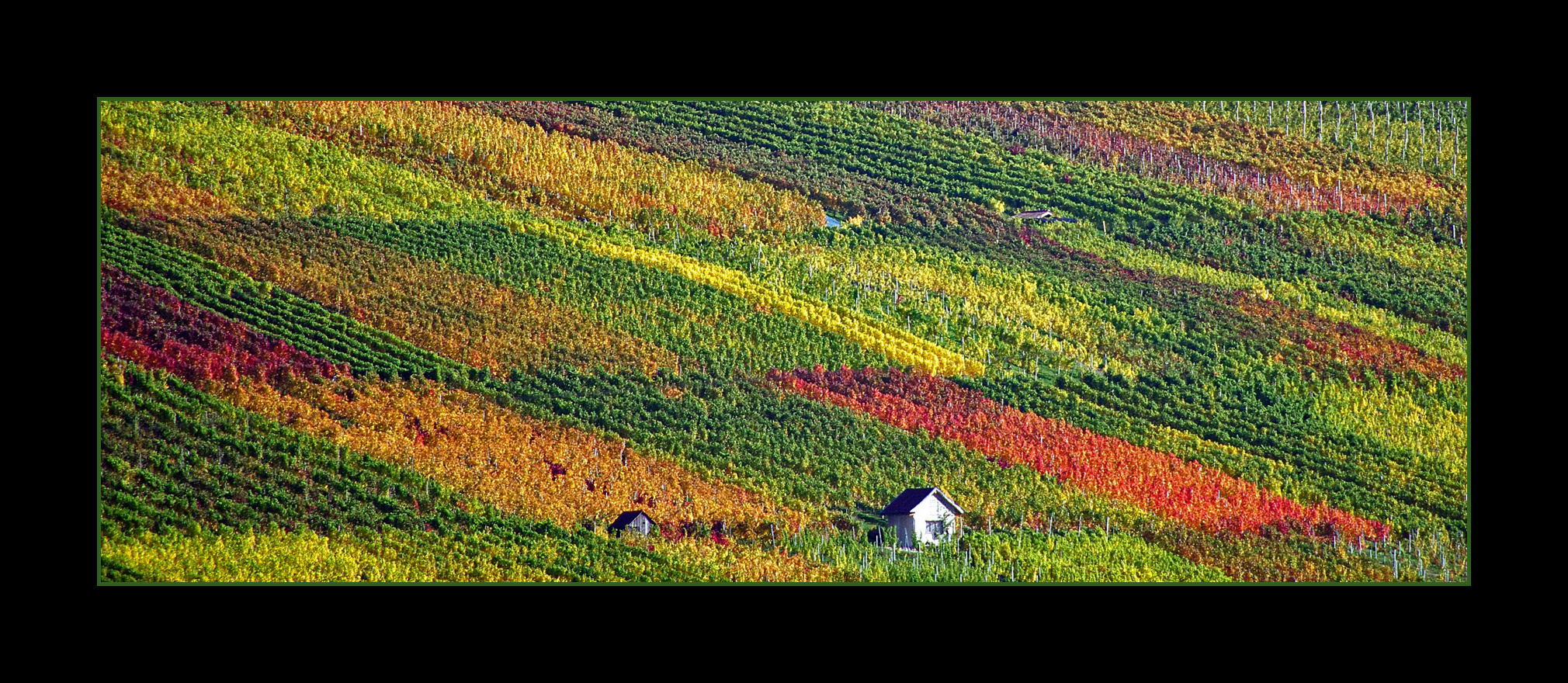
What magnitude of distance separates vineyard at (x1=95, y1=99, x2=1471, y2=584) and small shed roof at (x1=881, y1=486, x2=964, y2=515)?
0.05m

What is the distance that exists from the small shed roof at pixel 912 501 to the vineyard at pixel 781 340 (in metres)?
0.05

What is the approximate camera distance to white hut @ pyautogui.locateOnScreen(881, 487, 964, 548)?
9.84m

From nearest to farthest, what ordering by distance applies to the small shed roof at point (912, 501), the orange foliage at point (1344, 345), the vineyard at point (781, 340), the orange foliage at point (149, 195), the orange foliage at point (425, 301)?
the vineyard at point (781, 340), the small shed roof at point (912, 501), the orange foliage at point (149, 195), the orange foliage at point (425, 301), the orange foliage at point (1344, 345)

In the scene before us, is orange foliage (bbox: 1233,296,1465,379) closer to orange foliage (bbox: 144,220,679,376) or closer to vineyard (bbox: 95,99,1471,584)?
vineyard (bbox: 95,99,1471,584)

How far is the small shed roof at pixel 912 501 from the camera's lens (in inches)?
390

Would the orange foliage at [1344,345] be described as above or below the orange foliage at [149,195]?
below

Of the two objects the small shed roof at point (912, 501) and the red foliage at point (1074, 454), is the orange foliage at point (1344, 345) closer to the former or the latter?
the red foliage at point (1074, 454)

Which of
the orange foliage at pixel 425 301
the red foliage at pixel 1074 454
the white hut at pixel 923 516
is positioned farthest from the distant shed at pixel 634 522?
the white hut at pixel 923 516

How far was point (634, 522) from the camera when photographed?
9.81 meters

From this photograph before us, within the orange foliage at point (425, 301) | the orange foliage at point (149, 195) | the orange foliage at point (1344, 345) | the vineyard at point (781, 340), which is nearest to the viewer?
the vineyard at point (781, 340)

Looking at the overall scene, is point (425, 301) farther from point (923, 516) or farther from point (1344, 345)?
point (1344, 345)

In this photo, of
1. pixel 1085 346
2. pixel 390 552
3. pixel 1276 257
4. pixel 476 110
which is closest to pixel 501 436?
pixel 390 552

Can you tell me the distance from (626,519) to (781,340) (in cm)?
169
